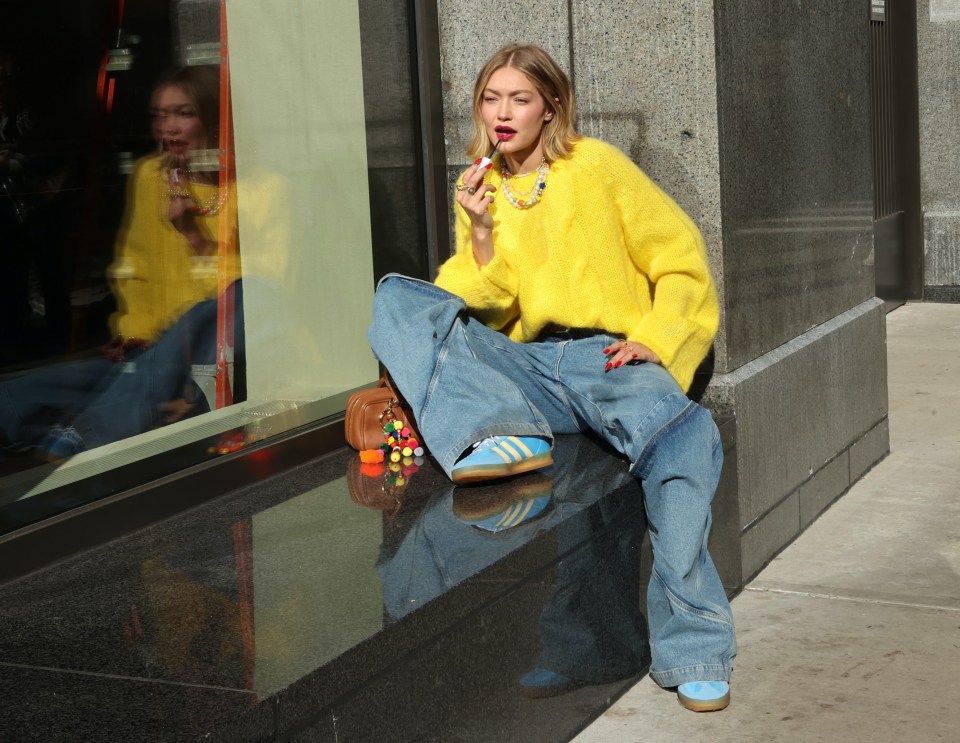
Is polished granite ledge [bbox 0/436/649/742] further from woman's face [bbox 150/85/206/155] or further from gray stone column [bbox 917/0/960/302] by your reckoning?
gray stone column [bbox 917/0/960/302]

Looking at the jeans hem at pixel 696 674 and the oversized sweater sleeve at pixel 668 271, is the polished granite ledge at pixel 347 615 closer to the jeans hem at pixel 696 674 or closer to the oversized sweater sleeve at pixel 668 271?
the jeans hem at pixel 696 674

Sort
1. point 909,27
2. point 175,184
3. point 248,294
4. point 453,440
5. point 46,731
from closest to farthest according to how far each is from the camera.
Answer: point 46,731 < point 453,440 < point 175,184 < point 248,294 < point 909,27

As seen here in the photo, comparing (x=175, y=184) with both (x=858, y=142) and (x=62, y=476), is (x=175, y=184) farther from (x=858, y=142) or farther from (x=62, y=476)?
(x=858, y=142)

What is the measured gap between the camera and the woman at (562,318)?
3635mm

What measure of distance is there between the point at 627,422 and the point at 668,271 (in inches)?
20.6

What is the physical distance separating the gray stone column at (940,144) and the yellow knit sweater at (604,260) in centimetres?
700

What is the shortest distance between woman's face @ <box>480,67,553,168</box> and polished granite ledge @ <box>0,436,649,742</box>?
90 centimetres

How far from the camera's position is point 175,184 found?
12.8 ft

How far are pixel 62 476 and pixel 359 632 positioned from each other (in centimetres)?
117

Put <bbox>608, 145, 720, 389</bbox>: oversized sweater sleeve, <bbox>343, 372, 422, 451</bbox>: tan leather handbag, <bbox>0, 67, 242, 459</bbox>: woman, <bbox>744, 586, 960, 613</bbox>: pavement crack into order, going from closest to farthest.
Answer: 1. <bbox>0, 67, 242, 459</bbox>: woman
2. <bbox>608, 145, 720, 389</bbox>: oversized sweater sleeve
3. <bbox>343, 372, 422, 451</bbox>: tan leather handbag
4. <bbox>744, 586, 960, 613</bbox>: pavement crack

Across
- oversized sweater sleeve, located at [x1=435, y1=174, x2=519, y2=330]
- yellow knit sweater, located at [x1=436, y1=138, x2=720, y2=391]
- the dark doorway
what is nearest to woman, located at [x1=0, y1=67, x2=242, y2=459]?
oversized sweater sleeve, located at [x1=435, y1=174, x2=519, y2=330]

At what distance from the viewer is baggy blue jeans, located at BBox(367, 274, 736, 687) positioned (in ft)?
11.8

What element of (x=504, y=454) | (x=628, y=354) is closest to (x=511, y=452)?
(x=504, y=454)

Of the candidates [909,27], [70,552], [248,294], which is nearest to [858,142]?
[248,294]
